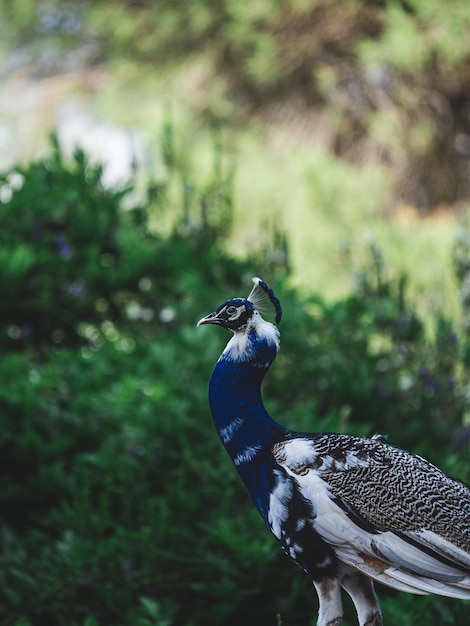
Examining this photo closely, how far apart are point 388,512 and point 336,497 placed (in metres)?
0.08

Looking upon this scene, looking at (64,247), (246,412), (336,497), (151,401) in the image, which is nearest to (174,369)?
(151,401)

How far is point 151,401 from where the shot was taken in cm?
270

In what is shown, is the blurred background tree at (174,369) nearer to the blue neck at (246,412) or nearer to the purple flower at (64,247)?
the purple flower at (64,247)

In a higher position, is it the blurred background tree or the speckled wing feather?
the blurred background tree

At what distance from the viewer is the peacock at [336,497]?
1.28 metres

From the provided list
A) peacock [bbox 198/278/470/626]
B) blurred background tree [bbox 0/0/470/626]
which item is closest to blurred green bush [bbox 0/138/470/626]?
blurred background tree [bbox 0/0/470/626]

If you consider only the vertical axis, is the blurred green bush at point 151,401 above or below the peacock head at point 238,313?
above

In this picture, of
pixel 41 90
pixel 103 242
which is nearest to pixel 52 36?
pixel 41 90

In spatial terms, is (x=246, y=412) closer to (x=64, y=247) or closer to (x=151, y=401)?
(x=151, y=401)

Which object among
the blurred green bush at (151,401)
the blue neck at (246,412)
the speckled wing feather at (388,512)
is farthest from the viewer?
the blurred green bush at (151,401)

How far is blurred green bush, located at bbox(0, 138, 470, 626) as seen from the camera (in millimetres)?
2219

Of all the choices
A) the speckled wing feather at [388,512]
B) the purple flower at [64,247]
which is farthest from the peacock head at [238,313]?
the purple flower at [64,247]

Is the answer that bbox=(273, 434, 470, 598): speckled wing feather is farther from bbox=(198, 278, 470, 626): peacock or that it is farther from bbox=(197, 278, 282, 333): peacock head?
bbox=(197, 278, 282, 333): peacock head

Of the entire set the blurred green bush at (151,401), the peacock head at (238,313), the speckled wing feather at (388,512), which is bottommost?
the speckled wing feather at (388,512)
